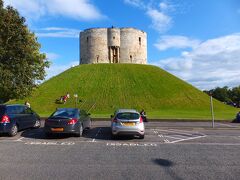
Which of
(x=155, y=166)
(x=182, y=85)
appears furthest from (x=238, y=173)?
(x=182, y=85)

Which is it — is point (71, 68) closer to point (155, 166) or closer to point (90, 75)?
point (90, 75)

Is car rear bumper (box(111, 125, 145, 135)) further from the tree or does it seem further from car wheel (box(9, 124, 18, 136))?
the tree

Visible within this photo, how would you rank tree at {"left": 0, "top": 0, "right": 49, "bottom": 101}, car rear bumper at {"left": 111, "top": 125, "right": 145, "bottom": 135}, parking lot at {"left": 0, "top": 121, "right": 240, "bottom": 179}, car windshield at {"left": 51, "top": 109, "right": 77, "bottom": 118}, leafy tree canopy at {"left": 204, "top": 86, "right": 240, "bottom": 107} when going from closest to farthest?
parking lot at {"left": 0, "top": 121, "right": 240, "bottom": 179}, car rear bumper at {"left": 111, "top": 125, "right": 145, "bottom": 135}, car windshield at {"left": 51, "top": 109, "right": 77, "bottom": 118}, tree at {"left": 0, "top": 0, "right": 49, "bottom": 101}, leafy tree canopy at {"left": 204, "top": 86, "right": 240, "bottom": 107}

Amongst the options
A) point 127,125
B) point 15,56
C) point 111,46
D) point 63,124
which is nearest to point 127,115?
point 127,125

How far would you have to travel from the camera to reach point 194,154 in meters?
11.4

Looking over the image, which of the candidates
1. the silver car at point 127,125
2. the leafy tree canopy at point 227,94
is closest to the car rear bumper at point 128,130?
the silver car at point 127,125

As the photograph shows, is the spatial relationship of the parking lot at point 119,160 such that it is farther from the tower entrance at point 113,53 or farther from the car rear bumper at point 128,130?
the tower entrance at point 113,53

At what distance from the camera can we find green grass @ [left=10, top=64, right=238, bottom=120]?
5181cm

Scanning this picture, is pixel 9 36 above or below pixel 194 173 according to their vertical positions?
above

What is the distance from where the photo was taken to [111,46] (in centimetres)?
8000

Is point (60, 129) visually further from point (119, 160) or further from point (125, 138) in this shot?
point (119, 160)

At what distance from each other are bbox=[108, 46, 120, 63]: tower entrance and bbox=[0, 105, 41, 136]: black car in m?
61.9

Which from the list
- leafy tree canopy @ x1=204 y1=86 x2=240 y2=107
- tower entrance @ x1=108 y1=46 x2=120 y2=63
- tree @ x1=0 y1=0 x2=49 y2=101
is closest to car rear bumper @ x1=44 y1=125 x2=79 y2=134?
tree @ x1=0 y1=0 x2=49 y2=101

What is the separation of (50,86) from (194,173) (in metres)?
57.6
